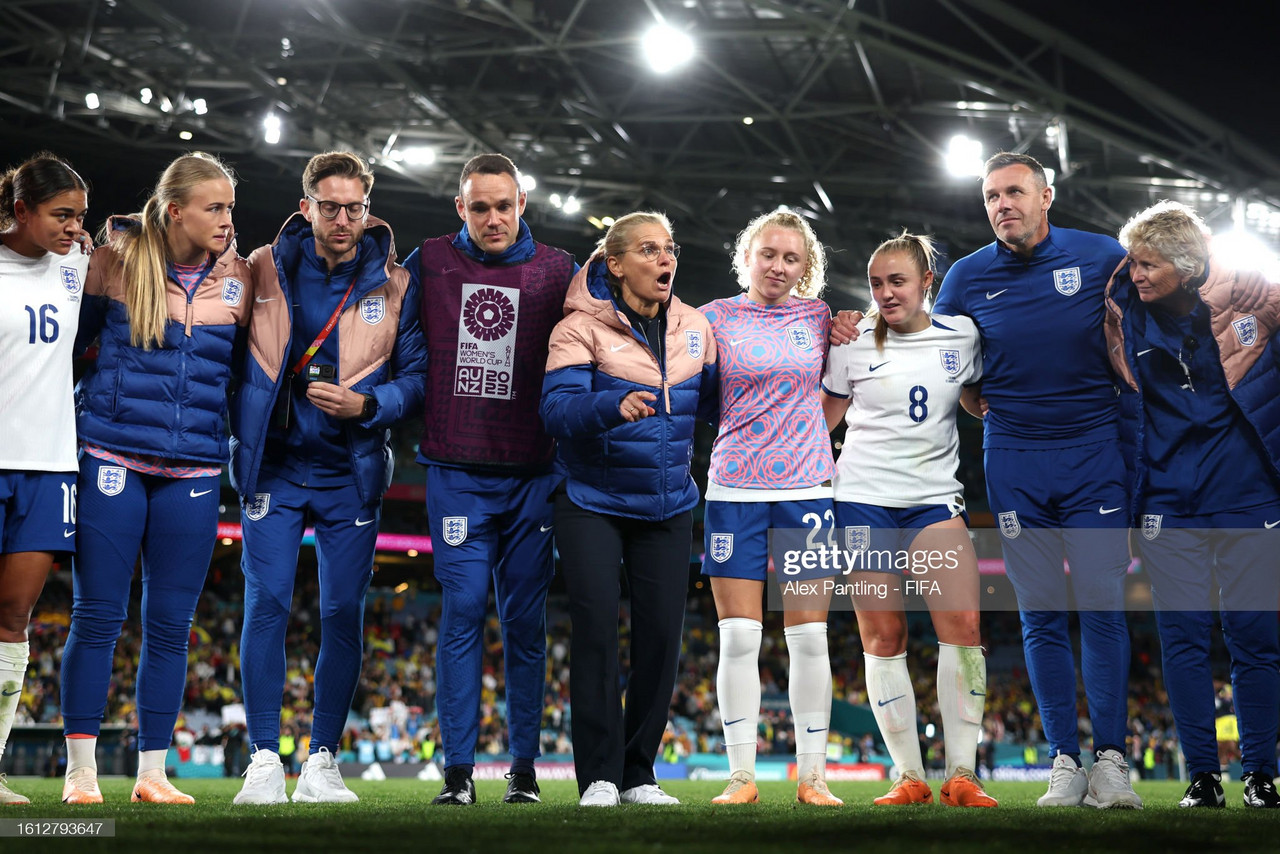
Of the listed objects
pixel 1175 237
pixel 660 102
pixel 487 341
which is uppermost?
pixel 660 102

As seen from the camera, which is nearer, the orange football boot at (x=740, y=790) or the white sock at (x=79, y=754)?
the white sock at (x=79, y=754)

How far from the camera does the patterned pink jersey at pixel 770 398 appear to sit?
4.35m

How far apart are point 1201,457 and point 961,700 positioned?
1364mm

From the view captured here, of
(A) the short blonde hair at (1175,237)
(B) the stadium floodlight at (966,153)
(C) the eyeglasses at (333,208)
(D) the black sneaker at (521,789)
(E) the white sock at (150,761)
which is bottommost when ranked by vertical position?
(D) the black sneaker at (521,789)

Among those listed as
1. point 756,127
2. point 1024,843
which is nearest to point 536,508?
point 1024,843

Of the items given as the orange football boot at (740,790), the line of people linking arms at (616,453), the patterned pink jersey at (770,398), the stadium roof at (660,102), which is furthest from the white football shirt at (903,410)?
the stadium roof at (660,102)

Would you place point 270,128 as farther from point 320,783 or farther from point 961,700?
point 961,700

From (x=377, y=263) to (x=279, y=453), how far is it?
847 millimetres

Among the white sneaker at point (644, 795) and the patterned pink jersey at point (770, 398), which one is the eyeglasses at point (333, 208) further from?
the white sneaker at point (644, 795)

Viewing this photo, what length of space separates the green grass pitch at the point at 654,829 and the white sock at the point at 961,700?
341mm

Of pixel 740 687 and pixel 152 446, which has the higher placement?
pixel 152 446

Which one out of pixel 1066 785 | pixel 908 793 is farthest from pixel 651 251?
pixel 1066 785

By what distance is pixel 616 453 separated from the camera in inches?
161

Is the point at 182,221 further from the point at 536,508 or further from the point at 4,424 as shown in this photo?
the point at 536,508
